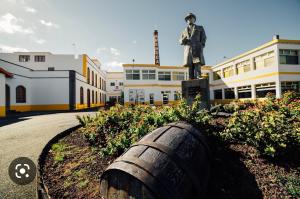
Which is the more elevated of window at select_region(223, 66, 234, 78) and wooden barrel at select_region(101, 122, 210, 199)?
window at select_region(223, 66, 234, 78)

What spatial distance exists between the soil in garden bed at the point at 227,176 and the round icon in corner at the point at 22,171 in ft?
0.92

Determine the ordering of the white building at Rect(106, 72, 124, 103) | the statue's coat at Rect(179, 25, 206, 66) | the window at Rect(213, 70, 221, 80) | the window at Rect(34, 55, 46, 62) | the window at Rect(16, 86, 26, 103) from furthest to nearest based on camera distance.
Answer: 1. the white building at Rect(106, 72, 124, 103)
2. the window at Rect(213, 70, 221, 80)
3. the window at Rect(34, 55, 46, 62)
4. the window at Rect(16, 86, 26, 103)
5. the statue's coat at Rect(179, 25, 206, 66)

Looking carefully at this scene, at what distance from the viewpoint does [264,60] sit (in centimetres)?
2325

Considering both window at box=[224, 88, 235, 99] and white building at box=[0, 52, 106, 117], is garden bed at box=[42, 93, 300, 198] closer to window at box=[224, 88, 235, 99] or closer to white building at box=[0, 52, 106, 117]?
white building at box=[0, 52, 106, 117]

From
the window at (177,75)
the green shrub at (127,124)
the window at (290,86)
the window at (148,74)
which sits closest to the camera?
the green shrub at (127,124)

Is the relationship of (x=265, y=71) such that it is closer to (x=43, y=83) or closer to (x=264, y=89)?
(x=264, y=89)

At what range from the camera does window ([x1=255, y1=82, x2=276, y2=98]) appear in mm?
21658

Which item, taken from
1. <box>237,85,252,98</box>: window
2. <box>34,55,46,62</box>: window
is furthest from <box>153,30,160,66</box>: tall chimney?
<box>34,55,46,62</box>: window

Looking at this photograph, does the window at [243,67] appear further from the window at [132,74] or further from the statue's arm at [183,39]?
the statue's arm at [183,39]

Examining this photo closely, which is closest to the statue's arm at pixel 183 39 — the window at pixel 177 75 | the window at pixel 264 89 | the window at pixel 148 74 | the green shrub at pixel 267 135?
the green shrub at pixel 267 135

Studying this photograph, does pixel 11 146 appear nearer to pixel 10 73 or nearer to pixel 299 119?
pixel 299 119

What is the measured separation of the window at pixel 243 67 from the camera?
26627 millimetres

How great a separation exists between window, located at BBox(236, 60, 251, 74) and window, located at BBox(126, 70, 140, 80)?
16584mm

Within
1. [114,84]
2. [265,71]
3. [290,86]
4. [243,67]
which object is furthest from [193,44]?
[114,84]
